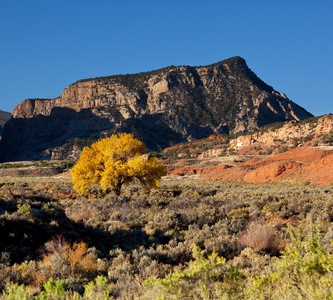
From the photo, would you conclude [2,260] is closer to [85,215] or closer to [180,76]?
[85,215]

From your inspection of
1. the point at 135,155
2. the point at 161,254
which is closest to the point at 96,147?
the point at 135,155

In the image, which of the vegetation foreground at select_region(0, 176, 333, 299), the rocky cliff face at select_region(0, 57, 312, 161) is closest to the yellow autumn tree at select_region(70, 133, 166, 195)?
the vegetation foreground at select_region(0, 176, 333, 299)

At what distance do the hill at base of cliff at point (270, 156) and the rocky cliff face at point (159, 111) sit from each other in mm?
42812

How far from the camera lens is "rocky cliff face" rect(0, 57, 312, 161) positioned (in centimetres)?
16188

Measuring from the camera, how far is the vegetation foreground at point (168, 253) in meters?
4.21

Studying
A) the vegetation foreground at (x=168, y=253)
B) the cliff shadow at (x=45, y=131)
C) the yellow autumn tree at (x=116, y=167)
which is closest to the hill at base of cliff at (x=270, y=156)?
the yellow autumn tree at (x=116, y=167)

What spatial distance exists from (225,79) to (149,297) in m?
188

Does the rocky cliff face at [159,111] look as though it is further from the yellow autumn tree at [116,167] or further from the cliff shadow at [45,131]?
the yellow autumn tree at [116,167]

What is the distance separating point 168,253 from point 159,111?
555 ft

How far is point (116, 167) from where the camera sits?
21125 mm

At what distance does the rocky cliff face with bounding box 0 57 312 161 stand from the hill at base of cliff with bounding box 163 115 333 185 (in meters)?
42.8

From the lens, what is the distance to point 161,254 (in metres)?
8.54

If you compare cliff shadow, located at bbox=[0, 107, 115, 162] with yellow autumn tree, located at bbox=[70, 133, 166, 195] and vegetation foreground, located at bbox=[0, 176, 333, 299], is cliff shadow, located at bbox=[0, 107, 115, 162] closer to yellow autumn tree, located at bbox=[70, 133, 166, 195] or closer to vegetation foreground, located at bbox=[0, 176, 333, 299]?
yellow autumn tree, located at bbox=[70, 133, 166, 195]

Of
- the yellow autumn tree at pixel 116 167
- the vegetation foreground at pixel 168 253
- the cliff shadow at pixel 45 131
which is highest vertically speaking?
the cliff shadow at pixel 45 131
